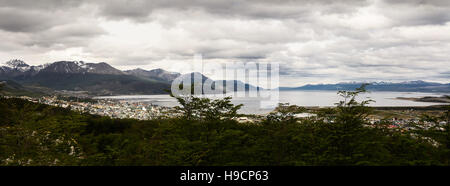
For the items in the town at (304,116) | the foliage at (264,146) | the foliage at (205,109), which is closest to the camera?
the foliage at (264,146)

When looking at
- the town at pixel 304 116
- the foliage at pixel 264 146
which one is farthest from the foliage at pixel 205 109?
the foliage at pixel 264 146

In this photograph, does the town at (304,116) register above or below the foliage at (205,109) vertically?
below

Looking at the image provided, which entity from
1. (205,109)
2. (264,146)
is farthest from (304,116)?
(264,146)

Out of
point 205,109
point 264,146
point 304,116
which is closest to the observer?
point 264,146

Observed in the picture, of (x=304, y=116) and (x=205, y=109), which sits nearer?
(x=205, y=109)

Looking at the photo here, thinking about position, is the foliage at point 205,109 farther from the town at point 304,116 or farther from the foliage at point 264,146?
the foliage at point 264,146

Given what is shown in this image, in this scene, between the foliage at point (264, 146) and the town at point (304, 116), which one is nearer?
the foliage at point (264, 146)

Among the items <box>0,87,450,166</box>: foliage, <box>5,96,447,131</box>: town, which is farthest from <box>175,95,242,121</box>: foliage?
<box>0,87,450,166</box>: foliage

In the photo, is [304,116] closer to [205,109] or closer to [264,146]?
[205,109]

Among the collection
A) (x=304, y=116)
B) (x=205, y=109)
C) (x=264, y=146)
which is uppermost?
(x=205, y=109)

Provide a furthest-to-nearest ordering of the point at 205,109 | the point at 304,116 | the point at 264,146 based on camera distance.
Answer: the point at 304,116 → the point at 205,109 → the point at 264,146

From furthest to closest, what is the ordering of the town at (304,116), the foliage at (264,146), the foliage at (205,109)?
the foliage at (205,109)
the town at (304,116)
the foliage at (264,146)
